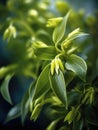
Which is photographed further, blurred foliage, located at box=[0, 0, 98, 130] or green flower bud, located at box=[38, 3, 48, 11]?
green flower bud, located at box=[38, 3, 48, 11]

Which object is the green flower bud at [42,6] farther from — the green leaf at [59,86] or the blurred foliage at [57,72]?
the green leaf at [59,86]

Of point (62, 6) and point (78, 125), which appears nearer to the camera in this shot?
point (78, 125)

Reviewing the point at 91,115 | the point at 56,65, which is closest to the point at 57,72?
the point at 56,65

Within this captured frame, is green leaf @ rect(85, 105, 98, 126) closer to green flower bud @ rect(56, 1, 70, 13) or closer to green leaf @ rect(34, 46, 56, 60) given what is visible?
green leaf @ rect(34, 46, 56, 60)

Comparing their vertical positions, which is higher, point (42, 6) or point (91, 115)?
point (42, 6)

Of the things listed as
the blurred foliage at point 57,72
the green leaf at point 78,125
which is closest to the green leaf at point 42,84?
the blurred foliage at point 57,72

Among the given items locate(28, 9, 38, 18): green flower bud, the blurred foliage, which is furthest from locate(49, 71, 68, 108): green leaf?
locate(28, 9, 38, 18): green flower bud

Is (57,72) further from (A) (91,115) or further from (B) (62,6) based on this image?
(B) (62,6)
